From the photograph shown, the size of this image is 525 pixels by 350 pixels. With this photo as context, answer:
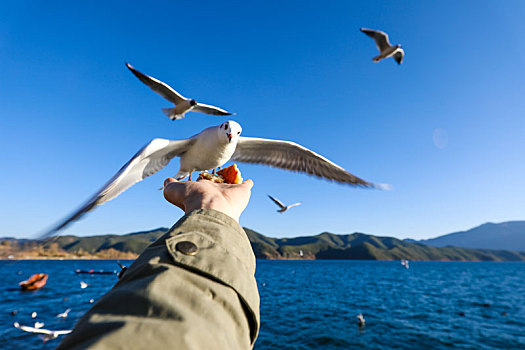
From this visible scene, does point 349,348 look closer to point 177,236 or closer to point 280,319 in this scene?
point 280,319

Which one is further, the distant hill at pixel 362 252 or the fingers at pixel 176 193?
the distant hill at pixel 362 252

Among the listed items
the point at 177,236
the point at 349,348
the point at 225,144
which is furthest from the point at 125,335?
the point at 349,348

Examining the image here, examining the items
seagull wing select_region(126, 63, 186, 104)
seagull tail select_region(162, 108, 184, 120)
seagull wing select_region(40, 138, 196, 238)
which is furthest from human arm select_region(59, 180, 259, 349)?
seagull wing select_region(126, 63, 186, 104)

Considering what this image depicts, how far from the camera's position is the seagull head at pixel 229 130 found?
412 centimetres

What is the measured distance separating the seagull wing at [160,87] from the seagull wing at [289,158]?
3157 mm

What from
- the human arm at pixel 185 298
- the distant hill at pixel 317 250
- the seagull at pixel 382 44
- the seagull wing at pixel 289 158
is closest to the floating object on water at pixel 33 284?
the seagull wing at pixel 289 158

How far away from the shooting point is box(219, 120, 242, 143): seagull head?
412cm

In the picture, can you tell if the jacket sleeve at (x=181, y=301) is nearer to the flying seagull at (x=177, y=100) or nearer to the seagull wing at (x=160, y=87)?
the flying seagull at (x=177, y=100)

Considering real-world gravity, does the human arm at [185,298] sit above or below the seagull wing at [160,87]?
below

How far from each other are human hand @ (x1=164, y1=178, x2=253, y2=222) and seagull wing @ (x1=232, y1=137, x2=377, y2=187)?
3110 millimetres

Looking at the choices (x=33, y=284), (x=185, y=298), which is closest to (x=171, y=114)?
(x=185, y=298)

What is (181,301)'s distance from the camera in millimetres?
784

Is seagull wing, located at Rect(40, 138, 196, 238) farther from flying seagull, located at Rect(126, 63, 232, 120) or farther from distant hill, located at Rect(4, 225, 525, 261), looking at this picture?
distant hill, located at Rect(4, 225, 525, 261)

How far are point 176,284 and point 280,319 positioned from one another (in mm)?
18459
